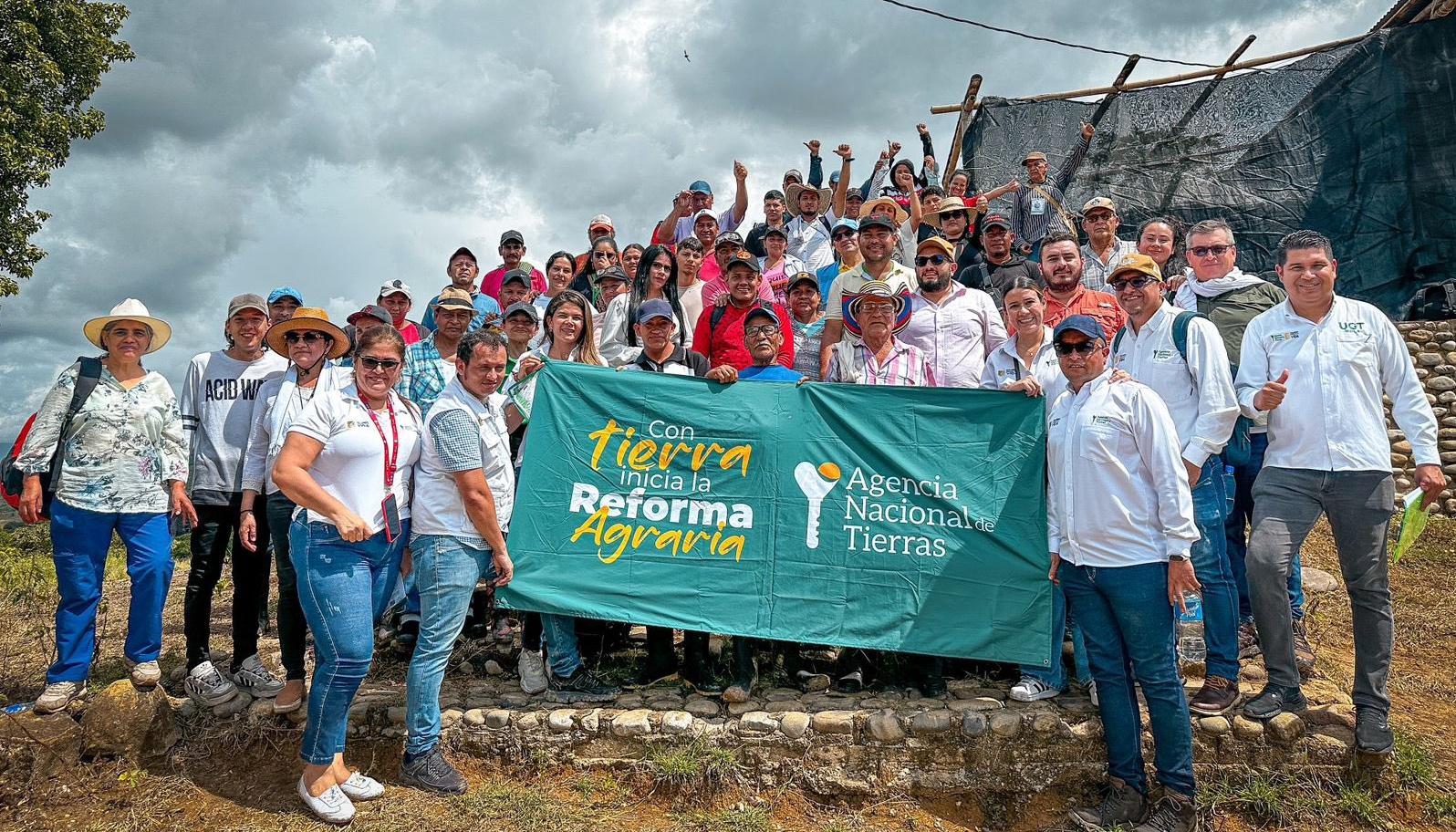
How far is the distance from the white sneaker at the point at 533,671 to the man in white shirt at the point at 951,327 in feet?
10.3

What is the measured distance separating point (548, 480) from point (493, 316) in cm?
221

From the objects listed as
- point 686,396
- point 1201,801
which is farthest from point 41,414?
point 1201,801

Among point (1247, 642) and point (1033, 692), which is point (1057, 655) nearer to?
point (1033, 692)

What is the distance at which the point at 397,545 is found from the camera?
13.1 ft

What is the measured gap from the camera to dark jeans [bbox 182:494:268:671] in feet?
15.5

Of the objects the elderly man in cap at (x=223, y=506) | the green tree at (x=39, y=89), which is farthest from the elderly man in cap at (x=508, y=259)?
the green tree at (x=39, y=89)

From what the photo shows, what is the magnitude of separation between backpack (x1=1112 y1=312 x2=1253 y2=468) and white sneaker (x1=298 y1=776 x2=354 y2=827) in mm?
4735

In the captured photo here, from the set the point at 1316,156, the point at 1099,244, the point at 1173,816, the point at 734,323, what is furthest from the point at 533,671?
the point at 1316,156

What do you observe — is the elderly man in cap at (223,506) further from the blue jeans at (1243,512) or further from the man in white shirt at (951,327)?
the blue jeans at (1243,512)

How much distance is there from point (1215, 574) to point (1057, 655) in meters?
0.94

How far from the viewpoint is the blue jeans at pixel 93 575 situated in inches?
173

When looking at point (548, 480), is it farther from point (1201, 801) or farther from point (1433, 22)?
point (1433, 22)

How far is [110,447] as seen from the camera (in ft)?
14.6

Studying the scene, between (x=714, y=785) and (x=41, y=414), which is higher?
(x=41, y=414)
